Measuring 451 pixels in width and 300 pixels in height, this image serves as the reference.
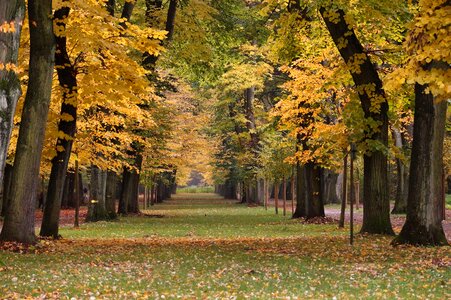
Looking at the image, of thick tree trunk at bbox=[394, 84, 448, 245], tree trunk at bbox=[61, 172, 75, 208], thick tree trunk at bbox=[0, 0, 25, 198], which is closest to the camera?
thick tree trunk at bbox=[0, 0, 25, 198]

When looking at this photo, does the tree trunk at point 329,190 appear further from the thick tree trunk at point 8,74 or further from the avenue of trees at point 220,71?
the thick tree trunk at point 8,74

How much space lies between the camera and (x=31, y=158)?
14.9 meters

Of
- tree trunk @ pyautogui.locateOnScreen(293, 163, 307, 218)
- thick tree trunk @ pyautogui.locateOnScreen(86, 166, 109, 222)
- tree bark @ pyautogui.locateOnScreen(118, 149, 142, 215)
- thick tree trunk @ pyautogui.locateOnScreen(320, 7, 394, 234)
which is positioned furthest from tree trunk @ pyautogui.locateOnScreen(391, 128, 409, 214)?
thick tree trunk @ pyautogui.locateOnScreen(320, 7, 394, 234)

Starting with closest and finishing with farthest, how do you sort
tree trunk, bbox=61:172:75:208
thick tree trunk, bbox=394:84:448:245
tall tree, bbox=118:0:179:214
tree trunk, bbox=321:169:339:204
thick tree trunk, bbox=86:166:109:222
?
1. thick tree trunk, bbox=394:84:448:245
2. tall tree, bbox=118:0:179:214
3. thick tree trunk, bbox=86:166:109:222
4. tree trunk, bbox=61:172:75:208
5. tree trunk, bbox=321:169:339:204

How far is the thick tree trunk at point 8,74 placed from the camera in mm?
9891

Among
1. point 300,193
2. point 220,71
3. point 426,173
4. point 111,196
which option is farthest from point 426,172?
point 111,196

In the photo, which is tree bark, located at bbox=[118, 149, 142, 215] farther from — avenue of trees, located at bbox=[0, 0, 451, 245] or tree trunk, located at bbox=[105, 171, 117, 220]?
avenue of trees, located at bbox=[0, 0, 451, 245]

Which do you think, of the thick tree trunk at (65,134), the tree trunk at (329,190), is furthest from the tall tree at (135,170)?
the tree trunk at (329,190)

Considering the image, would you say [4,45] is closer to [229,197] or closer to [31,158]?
[31,158]

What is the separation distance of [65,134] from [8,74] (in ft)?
22.2

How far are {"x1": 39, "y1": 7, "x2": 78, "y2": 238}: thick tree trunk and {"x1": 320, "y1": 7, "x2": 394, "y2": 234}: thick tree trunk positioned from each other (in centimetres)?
688

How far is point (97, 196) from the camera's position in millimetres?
29844

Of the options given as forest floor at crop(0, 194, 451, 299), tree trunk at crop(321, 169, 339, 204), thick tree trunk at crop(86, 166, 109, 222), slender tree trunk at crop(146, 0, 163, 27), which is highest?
slender tree trunk at crop(146, 0, 163, 27)

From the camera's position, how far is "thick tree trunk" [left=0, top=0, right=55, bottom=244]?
14805mm
